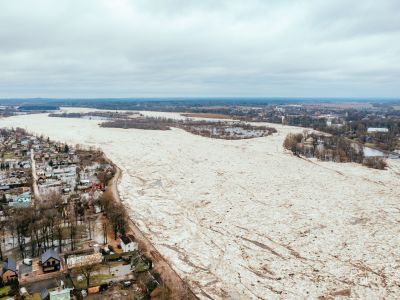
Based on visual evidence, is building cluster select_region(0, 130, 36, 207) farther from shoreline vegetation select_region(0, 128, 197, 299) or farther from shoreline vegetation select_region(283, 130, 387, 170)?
shoreline vegetation select_region(283, 130, 387, 170)

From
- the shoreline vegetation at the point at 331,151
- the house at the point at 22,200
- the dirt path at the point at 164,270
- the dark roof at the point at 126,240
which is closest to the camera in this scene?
the dirt path at the point at 164,270

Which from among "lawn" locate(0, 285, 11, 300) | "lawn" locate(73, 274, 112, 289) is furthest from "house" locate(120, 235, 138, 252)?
"lawn" locate(0, 285, 11, 300)

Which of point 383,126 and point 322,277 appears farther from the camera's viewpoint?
point 383,126

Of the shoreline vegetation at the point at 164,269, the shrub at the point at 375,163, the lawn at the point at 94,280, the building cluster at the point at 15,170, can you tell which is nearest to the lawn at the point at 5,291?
the lawn at the point at 94,280

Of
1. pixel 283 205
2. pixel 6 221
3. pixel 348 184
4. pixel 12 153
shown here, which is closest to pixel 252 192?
pixel 283 205

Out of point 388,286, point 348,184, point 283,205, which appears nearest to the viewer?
point 388,286

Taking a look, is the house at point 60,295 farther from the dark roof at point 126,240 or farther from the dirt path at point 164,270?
the dark roof at point 126,240

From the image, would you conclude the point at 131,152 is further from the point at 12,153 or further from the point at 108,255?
the point at 108,255
